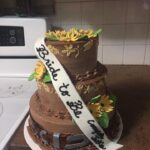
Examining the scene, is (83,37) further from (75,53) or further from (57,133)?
(57,133)

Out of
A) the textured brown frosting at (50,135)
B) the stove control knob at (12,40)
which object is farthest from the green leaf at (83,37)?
the stove control knob at (12,40)

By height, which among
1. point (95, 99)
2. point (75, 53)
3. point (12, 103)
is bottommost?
point (12, 103)

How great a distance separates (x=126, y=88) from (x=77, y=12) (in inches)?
15.3

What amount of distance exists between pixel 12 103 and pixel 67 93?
1.13ft

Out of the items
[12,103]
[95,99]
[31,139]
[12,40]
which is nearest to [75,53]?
[95,99]

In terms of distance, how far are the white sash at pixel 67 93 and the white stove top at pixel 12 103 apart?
0.20 meters

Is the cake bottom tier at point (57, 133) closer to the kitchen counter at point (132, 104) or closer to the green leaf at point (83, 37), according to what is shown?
the kitchen counter at point (132, 104)

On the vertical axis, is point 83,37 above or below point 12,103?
above

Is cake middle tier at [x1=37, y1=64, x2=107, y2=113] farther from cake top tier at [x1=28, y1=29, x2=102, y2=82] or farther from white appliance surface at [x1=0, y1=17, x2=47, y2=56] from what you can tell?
white appliance surface at [x1=0, y1=17, x2=47, y2=56]

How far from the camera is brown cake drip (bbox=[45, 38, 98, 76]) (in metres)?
0.54

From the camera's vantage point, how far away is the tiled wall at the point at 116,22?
1.00m

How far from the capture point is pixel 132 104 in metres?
0.78

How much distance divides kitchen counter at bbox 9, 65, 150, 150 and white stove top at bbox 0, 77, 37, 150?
0.10ft

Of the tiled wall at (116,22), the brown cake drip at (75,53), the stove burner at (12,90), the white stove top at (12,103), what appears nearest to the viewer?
the brown cake drip at (75,53)
